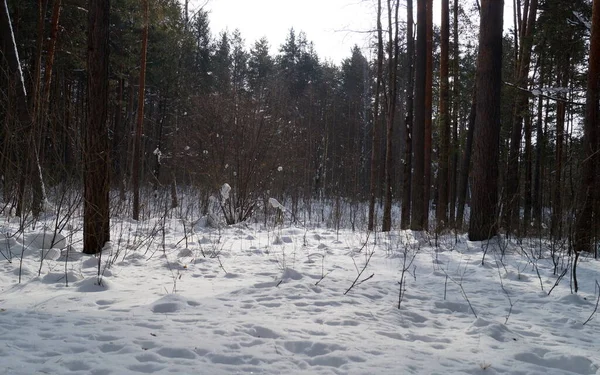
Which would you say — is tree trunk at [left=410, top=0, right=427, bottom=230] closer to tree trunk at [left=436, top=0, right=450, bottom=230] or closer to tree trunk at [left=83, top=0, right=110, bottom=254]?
tree trunk at [left=436, top=0, right=450, bottom=230]

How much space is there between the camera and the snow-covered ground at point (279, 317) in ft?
6.68

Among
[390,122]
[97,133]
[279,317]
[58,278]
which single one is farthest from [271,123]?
[279,317]

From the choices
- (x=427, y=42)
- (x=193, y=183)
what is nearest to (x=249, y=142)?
(x=193, y=183)

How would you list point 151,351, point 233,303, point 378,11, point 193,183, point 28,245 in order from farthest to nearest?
point 378,11 → point 193,183 → point 28,245 → point 233,303 → point 151,351

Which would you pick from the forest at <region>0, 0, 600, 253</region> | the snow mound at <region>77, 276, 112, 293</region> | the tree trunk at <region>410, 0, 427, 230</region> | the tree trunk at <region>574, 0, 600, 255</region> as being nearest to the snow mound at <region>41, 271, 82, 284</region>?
the snow mound at <region>77, 276, 112, 293</region>

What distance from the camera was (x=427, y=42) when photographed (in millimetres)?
10352

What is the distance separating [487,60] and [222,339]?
6451 mm

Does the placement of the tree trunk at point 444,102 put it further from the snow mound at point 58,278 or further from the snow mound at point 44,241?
the snow mound at point 58,278

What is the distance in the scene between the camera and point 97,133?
4.43m

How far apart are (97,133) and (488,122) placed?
19.8 ft

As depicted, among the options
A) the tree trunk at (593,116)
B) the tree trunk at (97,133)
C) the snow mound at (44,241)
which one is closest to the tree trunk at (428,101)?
the tree trunk at (593,116)

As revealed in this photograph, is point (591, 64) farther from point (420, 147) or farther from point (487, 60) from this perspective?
point (420, 147)

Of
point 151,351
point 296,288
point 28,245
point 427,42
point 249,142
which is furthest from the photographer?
point 427,42

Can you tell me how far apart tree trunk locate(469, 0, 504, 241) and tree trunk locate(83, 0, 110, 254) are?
19.0ft
